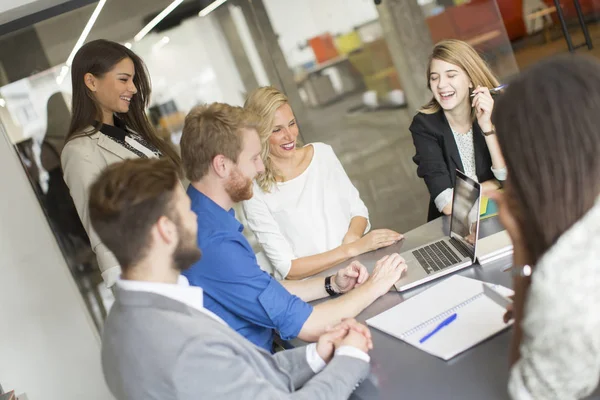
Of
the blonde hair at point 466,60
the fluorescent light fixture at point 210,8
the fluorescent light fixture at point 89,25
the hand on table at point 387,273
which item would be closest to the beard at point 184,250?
the hand on table at point 387,273

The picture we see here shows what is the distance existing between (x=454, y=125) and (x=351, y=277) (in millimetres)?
1063

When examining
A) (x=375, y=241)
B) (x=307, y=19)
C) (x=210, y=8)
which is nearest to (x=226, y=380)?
(x=375, y=241)

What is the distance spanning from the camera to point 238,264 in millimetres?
2037

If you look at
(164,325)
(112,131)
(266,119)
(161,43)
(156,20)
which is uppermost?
(156,20)

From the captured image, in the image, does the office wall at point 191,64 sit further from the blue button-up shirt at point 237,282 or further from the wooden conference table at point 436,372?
the wooden conference table at point 436,372

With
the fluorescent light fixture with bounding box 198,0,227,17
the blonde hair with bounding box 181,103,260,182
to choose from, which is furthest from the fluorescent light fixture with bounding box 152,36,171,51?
the blonde hair with bounding box 181,103,260,182

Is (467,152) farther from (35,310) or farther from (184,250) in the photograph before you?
(35,310)

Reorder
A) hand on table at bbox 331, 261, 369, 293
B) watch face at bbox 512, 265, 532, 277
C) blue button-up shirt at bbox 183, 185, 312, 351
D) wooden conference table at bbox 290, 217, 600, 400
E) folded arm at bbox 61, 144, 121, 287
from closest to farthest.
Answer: watch face at bbox 512, 265, 532, 277 → wooden conference table at bbox 290, 217, 600, 400 → blue button-up shirt at bbox 183, 185, 312, 351 → hand on table at bbox 331, 261, 369, 293 → folded arm at bbox 61, 144, 121, 287

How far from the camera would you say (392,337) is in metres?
1.81

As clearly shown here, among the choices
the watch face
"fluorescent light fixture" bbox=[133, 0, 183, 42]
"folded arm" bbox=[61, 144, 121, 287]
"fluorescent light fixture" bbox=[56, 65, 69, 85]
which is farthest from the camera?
"fluorescent light fixture" bbox=[133, 0, 183, 42]

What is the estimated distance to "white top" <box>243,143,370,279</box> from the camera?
9.90 feet

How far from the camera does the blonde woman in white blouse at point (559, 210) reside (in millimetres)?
1108

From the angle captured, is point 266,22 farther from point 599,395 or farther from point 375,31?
point 599,395

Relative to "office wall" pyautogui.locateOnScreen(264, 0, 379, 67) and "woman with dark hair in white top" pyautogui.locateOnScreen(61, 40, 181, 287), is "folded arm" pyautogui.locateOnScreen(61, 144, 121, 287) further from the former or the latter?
"office wall" pyautogui.locateOnScreen(264, 0, 379, 67)
